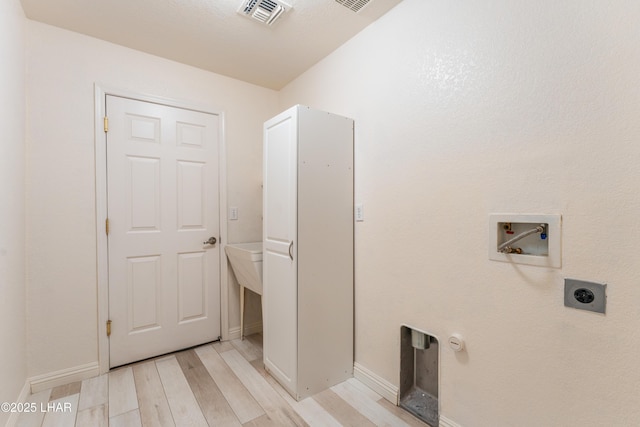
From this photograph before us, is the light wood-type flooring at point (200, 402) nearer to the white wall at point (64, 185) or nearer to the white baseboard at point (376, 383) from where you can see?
the white baseboard at point (376, 383)

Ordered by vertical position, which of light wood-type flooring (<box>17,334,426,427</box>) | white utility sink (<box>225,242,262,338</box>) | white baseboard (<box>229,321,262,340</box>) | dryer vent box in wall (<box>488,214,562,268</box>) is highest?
dryer vent box in wall (<box>488,214,562,268</box>)

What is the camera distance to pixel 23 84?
6.12 ft

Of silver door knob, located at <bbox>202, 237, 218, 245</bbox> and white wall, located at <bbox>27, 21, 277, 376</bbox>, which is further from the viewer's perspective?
silver door knob, located at <bbox>202, 237, 218, 245</bbox>

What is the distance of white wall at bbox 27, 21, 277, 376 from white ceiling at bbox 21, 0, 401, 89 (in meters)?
0.17

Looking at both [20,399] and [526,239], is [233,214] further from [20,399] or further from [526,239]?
[526,239]

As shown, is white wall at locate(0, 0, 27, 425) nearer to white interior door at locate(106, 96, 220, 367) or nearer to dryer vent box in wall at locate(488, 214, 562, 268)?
white interior door at locate(106, 96, 220, 367)

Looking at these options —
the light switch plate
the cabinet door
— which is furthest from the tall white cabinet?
the light switch plate

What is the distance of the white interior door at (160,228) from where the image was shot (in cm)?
224

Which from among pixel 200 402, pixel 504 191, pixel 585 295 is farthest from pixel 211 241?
pixel 585 295

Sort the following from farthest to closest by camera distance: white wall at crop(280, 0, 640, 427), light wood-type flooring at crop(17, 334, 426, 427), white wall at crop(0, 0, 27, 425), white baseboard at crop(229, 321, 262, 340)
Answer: white baseboard at crop(229, 321, 262, 340) < light wood-type flooring at crop(17, 334, 426, 427) < white wall at crop(0, 0, 27, 425) < white wall at crop(280, 0, 640, 427)

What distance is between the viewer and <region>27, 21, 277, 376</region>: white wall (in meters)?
1.94

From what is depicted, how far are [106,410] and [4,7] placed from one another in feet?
7.35

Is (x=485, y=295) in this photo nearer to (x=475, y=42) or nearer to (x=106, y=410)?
(x=475, y=42)

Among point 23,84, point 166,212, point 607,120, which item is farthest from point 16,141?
point 607,120
